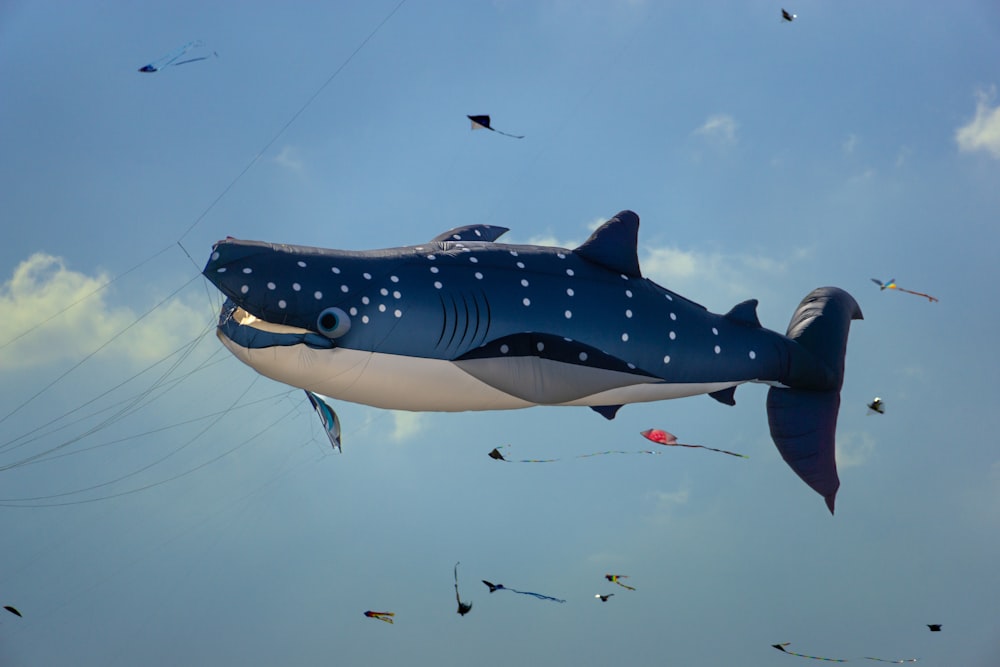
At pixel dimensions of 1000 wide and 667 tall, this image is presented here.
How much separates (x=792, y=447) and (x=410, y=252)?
4.92 meters

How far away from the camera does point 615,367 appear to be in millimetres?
13609

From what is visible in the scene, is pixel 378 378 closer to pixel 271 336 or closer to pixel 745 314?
pixel 271 336

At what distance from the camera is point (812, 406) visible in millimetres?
14930

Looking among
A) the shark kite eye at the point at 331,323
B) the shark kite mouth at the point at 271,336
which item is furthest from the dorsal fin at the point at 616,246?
the shark kite mouth at the point at 271,336

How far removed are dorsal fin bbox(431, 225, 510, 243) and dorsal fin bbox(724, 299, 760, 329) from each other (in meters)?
2.76

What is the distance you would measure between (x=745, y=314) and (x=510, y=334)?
10.4 ft

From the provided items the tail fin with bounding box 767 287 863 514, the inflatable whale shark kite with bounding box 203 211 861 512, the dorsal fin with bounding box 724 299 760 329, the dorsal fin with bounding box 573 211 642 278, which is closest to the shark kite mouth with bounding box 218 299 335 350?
the inflatable whale shark kite with bounding box 203 211 861 512

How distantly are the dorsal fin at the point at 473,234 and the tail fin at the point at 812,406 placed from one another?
3616 millimetres

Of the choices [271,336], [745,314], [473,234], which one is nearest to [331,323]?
[271,336]

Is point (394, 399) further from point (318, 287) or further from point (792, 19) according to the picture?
point (792, 19)

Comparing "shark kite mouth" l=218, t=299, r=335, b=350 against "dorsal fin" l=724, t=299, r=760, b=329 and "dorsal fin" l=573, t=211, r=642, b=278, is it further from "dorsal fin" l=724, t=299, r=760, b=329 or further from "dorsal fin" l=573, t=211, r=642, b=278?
"dorsal fin" l=724, t=299, r=760, b=329

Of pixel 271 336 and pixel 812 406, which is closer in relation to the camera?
pixel 271 336

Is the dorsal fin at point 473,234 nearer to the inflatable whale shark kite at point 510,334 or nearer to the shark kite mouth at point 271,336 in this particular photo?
the inflatable whale shark kite at point 510,334

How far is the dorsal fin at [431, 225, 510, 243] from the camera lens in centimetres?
1469
